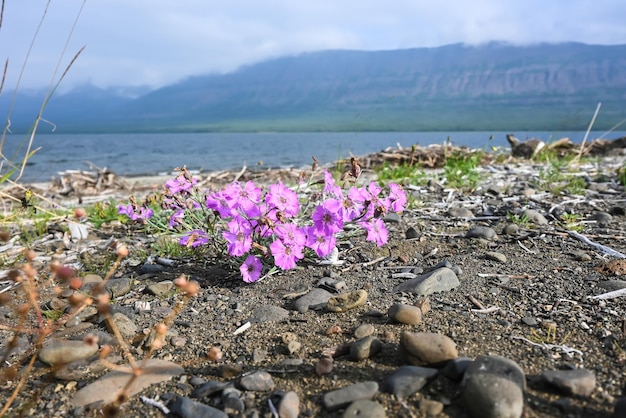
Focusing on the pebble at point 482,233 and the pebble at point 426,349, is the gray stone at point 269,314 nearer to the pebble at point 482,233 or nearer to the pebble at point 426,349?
the pebble at point 426,349

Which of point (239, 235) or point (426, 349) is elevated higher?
point (239, 235)

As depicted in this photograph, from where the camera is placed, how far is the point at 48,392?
6.56 ft

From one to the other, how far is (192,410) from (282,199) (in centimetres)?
130

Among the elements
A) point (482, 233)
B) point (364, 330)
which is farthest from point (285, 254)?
point (482, 233)

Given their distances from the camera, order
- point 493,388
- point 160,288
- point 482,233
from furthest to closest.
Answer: point 482,233 < point 160,288 < point 493,388

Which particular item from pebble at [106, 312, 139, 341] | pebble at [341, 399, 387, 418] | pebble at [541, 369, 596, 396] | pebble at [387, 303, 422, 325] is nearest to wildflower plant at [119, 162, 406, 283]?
pebble at [106, 312, 139, 341]

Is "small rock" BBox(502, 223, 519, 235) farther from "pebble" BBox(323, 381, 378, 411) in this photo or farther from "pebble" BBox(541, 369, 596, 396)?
"pebble" BBox(323, 381, 378, 411)

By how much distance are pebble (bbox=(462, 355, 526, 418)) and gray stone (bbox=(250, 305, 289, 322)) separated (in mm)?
1117

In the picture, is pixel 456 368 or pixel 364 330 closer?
pixel 456 368

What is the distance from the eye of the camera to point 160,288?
3.06m

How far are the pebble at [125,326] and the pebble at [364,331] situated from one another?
110 centimetres

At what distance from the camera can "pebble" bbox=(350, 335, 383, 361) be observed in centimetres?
203

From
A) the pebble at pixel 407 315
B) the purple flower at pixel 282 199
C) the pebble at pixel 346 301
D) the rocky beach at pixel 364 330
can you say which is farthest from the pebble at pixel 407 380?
the purple flower at pixel 282 199

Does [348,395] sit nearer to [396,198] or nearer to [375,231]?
[375,231]
